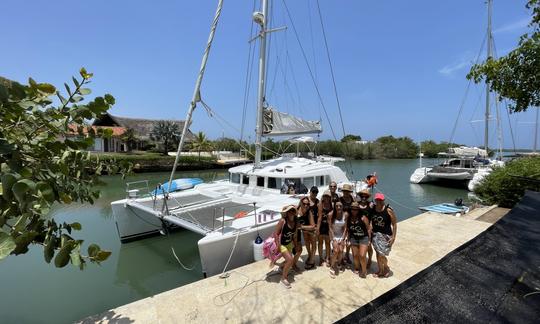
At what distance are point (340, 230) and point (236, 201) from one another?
450 cm

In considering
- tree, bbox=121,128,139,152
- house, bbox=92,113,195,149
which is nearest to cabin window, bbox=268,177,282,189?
tree, bbox=121,128,139,152

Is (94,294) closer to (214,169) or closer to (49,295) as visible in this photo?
(49,295)

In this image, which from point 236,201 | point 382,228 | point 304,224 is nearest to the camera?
point 382,228

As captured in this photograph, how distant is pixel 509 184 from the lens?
37.6 ft

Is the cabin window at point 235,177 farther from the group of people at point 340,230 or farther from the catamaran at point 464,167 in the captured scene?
the catamaran at point 464,167

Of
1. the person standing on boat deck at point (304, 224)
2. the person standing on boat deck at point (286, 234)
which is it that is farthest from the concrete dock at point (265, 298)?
the person standing on boat deck at point (304, 224)

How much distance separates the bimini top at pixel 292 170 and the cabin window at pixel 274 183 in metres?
0.22

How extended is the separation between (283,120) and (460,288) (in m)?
9.78

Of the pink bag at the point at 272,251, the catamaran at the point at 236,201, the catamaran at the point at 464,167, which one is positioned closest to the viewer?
the pink bag at the point at 272,251

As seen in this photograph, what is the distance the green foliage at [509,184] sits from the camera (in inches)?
428

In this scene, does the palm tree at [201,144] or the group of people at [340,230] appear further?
the palm tree at [201,144]

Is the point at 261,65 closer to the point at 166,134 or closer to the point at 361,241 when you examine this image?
the point at 361,241

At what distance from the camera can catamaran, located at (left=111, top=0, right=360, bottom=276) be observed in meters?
6.55

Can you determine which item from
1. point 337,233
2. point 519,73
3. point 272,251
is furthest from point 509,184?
point 272,251
